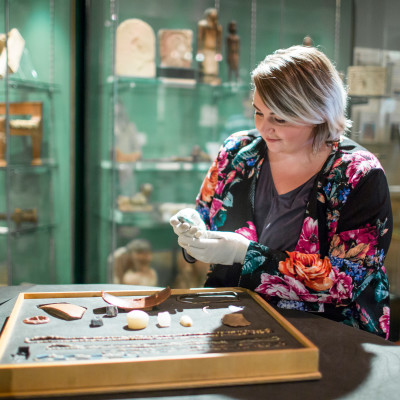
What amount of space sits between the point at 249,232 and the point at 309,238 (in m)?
0.22

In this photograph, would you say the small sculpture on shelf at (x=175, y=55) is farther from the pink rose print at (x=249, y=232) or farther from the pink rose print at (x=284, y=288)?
the pink rose print at (x=284, y=288)

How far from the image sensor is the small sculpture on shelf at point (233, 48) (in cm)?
335

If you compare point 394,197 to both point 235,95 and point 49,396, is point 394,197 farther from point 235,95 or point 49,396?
point 49,396

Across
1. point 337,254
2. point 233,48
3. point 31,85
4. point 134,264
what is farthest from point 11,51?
point 337,254

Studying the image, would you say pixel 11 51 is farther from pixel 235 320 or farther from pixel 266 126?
pixel 235 320

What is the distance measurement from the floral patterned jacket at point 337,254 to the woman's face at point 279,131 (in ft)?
0.35

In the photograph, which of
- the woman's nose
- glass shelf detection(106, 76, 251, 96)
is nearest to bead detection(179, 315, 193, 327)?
the woman's nose

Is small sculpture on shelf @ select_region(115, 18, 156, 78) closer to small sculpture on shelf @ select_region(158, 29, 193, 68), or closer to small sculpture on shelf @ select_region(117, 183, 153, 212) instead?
small sculpture on shelf @ select_region(158, 29, 193, 68)

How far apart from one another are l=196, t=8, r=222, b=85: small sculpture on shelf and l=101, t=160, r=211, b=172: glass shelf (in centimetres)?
56

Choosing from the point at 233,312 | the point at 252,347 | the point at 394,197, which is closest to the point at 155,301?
the point at 233,312

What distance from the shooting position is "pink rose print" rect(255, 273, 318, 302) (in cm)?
143

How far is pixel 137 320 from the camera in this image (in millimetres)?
1128

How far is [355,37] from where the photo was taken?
11.5ft

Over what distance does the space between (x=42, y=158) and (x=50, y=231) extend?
1.58 feet
